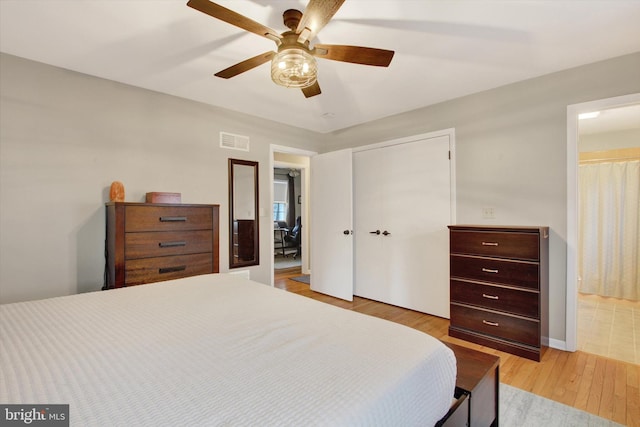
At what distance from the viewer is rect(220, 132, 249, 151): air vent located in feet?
11.1

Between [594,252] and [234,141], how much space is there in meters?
4.99

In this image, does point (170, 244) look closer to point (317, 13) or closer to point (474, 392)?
point (317, 13)

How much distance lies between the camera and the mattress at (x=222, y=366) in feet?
2.20

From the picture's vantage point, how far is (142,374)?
81cm

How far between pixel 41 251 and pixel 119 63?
165 cm

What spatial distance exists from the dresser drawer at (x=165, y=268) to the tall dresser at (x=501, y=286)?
2.37 metres

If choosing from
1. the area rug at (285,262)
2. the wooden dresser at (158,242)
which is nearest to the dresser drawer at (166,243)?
the wooden dresser at (158,242)

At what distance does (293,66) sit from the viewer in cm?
171

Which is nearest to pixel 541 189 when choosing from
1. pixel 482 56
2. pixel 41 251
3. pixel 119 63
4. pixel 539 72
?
pixel 539 72

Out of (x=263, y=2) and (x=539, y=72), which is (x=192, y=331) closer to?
(x=263, y=2)

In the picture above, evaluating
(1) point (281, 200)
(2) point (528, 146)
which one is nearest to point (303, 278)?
(1) point (281, 200)

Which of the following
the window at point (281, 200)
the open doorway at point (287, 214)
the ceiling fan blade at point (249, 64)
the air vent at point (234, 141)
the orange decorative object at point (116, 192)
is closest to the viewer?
the ceiling fan blade at point (249, 64)

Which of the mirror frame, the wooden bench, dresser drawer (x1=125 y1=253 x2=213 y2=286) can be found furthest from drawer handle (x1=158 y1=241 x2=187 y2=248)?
the wooden bench

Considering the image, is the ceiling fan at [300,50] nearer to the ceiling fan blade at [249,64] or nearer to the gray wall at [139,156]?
the ceiling fan blade at [249,64]
